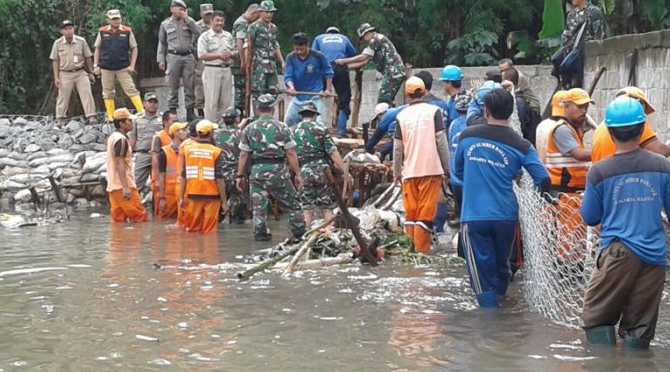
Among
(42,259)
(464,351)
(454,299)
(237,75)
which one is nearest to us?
(464,351)

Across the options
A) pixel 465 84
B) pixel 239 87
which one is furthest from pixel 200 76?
pixel 465 84

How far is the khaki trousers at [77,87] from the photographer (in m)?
18.9

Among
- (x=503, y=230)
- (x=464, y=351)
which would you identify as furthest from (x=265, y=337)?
(x=503, y=230)

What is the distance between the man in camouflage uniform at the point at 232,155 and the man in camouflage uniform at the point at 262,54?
4.61 feet

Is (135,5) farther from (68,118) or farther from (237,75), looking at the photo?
(237,75)

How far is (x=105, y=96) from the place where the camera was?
18.2 metres

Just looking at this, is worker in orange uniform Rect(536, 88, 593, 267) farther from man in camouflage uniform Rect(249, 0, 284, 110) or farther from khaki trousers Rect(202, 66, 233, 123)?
khaki trousers Rect(202, 66, 233, 123)

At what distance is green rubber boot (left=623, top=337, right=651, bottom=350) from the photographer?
21.9ft

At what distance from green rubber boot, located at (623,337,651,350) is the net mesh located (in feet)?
3.06

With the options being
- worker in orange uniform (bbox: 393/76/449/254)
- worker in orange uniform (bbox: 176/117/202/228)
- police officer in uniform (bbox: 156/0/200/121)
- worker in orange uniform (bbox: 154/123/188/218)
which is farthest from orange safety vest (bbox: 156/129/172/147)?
worker in orange uniform (bbox: 393/76/449/254)

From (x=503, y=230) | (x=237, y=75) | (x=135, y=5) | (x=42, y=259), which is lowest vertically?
(x=42, y=259)

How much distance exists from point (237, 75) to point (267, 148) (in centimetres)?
509

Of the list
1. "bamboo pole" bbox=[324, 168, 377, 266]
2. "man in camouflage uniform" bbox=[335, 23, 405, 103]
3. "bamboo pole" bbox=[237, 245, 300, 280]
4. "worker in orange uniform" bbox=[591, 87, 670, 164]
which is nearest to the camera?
"worker in orange uniform" bbox=[591, 87, 670, 164]

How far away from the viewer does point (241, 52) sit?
15.9 m
